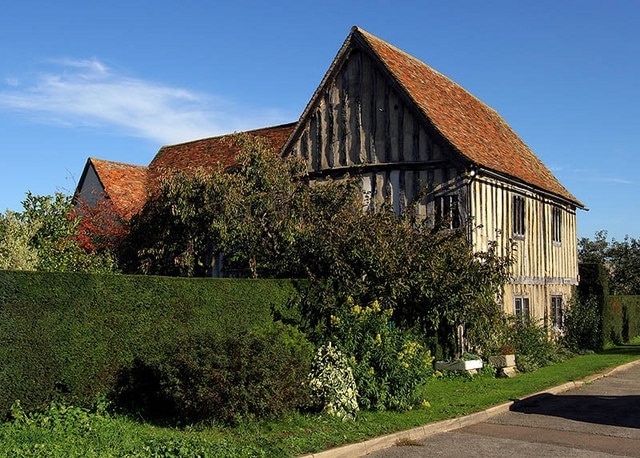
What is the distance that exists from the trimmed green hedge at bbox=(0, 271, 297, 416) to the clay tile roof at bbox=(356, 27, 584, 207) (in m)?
9.48

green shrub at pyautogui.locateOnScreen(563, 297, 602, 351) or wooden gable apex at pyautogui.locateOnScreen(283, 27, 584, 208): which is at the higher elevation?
wooden gable apex at pyautogui.locateOnScreen(283, 27, 584, 208)

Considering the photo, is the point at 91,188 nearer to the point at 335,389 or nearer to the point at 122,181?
the point at 122,181

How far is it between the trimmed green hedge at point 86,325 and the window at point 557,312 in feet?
49.3

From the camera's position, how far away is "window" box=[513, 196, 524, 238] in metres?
21.1

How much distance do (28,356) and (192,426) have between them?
2412 mm

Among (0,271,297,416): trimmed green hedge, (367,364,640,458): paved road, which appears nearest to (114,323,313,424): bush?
(0,271,297,416): trimmed green hedge

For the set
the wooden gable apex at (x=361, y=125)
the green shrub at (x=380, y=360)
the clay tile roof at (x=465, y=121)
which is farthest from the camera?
the clay tile roof at (x=465, y=121)

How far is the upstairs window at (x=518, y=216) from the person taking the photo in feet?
69.2

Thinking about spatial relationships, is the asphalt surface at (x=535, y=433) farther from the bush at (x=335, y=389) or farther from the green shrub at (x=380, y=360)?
the bush at (x=335, y=389)

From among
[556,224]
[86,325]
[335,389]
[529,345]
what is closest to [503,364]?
[529,345]

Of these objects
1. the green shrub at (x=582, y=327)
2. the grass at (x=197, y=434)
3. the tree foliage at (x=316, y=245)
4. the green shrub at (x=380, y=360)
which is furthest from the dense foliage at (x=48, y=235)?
the green shrub at (x=582, y=327)

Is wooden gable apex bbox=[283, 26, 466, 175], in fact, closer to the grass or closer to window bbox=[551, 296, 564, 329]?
window bbox=[551, 296, 564, 329]

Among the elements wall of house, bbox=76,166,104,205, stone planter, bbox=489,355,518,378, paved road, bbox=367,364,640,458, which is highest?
wall of house, bbox=76,166,104,205

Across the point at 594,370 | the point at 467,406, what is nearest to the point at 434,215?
the point at 594,370
